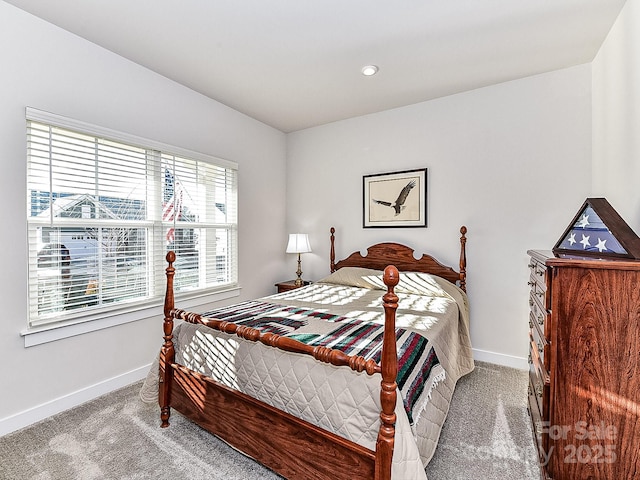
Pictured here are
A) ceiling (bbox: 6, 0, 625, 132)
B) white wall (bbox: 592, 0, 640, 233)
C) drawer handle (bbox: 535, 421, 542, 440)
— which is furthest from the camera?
ceiling (bbox: 6, 0, 625, 132)

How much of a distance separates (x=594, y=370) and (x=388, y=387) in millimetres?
924

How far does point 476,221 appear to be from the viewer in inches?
123

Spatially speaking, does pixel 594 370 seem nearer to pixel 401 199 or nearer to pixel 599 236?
pixel 599 236

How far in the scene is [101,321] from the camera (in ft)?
8.05

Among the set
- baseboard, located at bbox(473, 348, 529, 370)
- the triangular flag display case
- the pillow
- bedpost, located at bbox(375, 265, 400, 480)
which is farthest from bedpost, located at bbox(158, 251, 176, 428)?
baseboard, located at bbox(473, 348, 529, 370)

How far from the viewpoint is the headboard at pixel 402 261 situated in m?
3.13

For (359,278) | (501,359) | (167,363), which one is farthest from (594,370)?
(167,363)

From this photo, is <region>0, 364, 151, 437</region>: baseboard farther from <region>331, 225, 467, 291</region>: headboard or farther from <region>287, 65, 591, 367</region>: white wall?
<region>287, 65, 591, 367</region>: white wall

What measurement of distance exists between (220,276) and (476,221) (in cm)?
283

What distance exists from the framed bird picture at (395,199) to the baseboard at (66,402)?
282cm

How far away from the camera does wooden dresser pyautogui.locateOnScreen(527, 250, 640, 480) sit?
127 centimetres

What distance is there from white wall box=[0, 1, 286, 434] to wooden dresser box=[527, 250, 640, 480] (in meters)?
2.99

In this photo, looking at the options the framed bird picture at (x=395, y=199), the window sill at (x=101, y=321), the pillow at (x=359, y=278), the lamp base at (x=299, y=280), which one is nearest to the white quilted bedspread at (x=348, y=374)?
the pillow at (x=359, y=278)

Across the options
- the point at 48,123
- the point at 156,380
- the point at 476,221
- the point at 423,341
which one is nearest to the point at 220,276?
the point at 156,380
